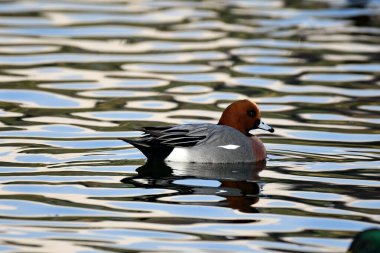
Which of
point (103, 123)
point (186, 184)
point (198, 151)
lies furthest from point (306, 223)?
point (103, 123)

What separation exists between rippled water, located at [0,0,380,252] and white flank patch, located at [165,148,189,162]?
4.4 inches

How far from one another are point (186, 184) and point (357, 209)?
1.41 m

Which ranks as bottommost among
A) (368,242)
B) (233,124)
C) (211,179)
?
(211,179)

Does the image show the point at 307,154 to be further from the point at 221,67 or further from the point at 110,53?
the point at 110,53

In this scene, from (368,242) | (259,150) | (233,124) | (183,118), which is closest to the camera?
(368,242)

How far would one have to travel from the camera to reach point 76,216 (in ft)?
24.8

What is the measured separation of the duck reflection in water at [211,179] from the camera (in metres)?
8.25

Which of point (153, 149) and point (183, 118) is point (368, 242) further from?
point (183, 118)

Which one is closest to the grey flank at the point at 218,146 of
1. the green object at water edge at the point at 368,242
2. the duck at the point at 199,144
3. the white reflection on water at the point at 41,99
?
the duck at the point at 199,144

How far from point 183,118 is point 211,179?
244 centimetres

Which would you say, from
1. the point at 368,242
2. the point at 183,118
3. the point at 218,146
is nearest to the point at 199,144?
the point at 218,146

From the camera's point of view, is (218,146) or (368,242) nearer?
(368,242)

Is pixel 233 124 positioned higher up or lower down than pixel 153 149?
higher up

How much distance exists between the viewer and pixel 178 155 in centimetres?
951
